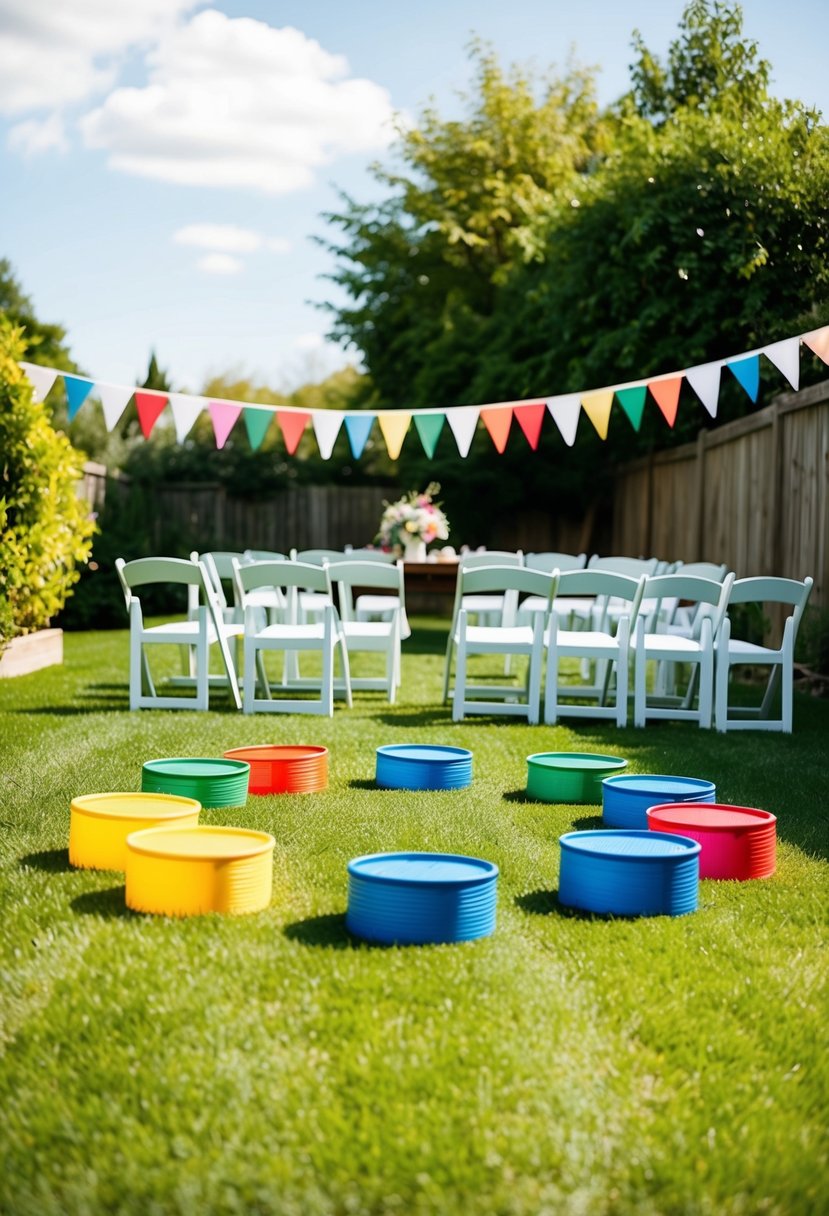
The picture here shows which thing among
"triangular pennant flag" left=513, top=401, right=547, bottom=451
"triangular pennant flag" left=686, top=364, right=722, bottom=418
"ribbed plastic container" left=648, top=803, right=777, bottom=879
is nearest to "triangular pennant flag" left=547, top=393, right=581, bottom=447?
"triangular pennant flag" left=513, top=401, right=547, bottom=451

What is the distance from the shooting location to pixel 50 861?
360 cm

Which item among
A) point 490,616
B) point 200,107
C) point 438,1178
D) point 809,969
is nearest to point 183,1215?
point 438,1178

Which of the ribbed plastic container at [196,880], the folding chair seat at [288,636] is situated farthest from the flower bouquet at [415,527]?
the ribbed plastic container at [196,880]

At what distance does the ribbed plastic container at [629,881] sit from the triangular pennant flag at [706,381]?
531 cm

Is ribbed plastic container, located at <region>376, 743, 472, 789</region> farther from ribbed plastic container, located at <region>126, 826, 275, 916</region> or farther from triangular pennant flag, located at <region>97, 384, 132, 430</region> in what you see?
triangular pennant flag, located at <region>97, 384, 132, 430</region>

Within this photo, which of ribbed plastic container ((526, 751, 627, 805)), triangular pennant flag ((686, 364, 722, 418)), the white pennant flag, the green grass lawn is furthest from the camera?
the white pennant flag

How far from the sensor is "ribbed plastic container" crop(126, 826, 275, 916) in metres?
2.98

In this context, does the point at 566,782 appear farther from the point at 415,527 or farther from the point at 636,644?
the point at 415,527

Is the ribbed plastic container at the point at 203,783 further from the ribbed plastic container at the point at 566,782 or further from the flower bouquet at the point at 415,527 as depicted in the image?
the flower bouquet at the point at 415,527

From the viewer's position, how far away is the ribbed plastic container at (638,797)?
13.7ft

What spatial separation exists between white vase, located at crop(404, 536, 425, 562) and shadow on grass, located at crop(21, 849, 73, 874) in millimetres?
8806

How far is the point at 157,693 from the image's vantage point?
7.86 meters

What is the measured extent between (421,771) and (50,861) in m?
1.66

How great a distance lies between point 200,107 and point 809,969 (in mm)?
47561
